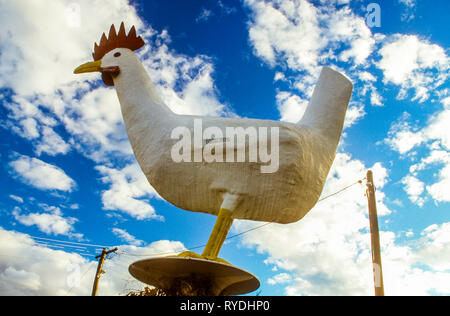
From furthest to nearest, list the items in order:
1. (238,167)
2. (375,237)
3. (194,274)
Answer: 1. (375,237)
2. (238,167)
3. (194,274)

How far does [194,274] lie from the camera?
3.40 metres

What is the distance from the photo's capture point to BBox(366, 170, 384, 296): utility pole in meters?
5.84

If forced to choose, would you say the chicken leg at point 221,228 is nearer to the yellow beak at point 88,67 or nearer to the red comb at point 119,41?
the yellow beak at point 88,67

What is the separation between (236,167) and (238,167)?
0.08ft

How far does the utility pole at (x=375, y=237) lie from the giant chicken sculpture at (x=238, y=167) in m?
2.84

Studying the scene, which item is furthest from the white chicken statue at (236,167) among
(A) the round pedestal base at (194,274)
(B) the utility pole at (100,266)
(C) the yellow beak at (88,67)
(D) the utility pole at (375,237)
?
(B) the utility pole at (100,266)

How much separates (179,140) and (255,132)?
36.8 inches

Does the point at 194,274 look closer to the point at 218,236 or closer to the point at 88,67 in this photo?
the point at 218,236

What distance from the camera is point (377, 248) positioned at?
6.35 meters

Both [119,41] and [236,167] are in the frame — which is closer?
[236,167]

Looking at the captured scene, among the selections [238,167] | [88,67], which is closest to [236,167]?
[238,167]

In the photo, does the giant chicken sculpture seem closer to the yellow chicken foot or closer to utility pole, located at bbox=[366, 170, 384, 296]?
the yellow chicken foot
